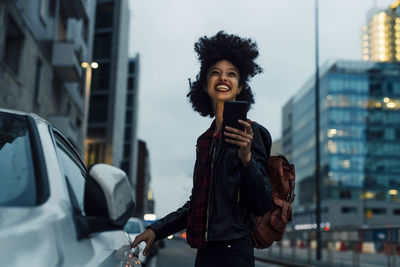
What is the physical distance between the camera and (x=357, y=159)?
73.9 metres

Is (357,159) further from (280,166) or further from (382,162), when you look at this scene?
(280,166)

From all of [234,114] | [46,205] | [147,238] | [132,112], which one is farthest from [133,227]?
[132,112]

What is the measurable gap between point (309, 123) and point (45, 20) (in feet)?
230

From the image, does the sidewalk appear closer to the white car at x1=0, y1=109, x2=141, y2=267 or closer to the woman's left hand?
the woman's left hand

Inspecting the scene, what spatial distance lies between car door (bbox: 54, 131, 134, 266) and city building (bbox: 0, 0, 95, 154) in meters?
12.7

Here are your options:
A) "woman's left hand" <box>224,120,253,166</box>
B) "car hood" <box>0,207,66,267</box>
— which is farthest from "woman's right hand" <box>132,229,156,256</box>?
"car hood" <box>0,207,66,267</box>

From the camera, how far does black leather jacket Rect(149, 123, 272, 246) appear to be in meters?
2.20

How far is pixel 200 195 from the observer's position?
7.88 ft

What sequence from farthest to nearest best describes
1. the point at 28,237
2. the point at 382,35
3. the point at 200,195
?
the point at 382,35, the point at 200,195, the point at 28,237

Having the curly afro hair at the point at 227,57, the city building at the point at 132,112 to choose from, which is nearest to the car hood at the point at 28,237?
the curly afro hair at the point at 227,57

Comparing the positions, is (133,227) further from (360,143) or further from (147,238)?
(360,143)

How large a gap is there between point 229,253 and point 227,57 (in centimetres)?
105

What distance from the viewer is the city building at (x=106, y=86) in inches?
1869

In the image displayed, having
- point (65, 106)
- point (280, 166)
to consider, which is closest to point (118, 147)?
point (65, 106)
